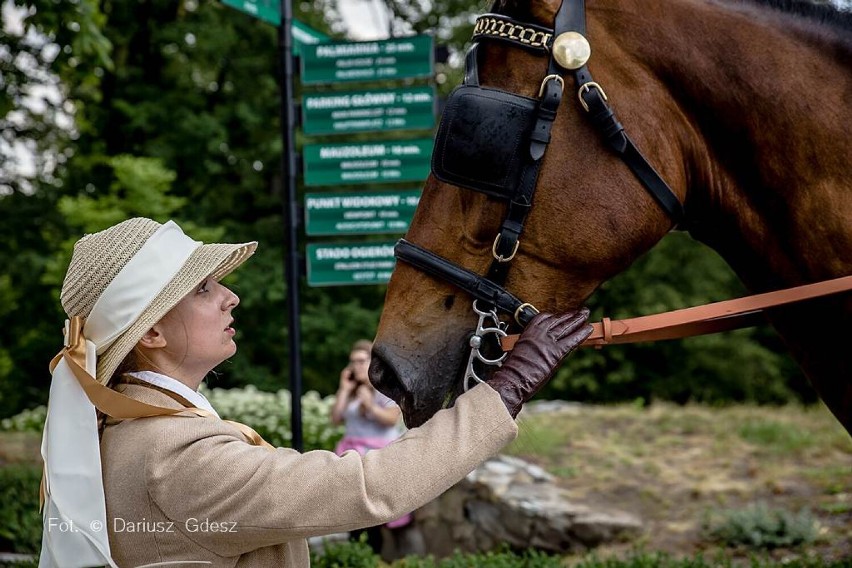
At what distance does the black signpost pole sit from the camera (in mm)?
5219

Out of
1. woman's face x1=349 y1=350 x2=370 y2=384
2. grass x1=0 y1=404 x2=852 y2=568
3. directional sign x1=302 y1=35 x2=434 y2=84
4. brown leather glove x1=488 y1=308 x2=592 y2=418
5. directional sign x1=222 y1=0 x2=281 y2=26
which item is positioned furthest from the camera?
woman's face x1=349 y1=350 x2=370 y2=384

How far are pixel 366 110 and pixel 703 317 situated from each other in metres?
4.00

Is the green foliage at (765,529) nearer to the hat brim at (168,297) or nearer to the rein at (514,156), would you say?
the rein at (514,156)

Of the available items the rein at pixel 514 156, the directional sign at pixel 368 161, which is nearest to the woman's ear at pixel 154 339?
the rein at pixel 514 156

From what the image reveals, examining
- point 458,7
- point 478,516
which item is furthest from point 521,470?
point 458,7

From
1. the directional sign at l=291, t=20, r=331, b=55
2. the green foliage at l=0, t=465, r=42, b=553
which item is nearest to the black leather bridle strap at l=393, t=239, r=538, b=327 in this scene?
the green foliage at l=0, t=465, r=42, b=553

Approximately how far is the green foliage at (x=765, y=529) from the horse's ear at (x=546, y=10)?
5.02 m

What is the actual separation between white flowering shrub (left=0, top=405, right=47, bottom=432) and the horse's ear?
382 inches

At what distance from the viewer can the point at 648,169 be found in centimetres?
196

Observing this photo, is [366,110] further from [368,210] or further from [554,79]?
[554,79]

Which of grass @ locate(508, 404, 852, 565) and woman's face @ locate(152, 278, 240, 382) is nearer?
woman's face @ locate(152, 278, 240, 382)

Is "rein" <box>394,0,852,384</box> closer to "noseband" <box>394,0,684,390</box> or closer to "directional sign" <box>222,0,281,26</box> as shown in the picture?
"noseband" <box>394,0,684,390</box>

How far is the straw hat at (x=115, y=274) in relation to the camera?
1.76 m

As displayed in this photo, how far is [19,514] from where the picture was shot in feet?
17.1
